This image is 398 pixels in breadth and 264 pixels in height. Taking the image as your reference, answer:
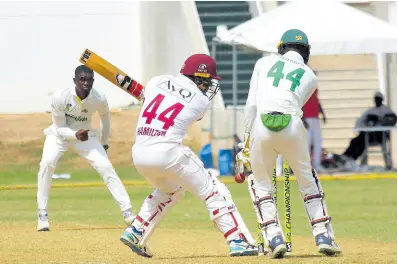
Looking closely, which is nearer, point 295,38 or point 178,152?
point 178,152

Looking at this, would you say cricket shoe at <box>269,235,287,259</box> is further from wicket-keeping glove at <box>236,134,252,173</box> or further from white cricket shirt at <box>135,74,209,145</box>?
white cricket shirt at <box>135,74,209,145</box>

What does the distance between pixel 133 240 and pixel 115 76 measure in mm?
1840

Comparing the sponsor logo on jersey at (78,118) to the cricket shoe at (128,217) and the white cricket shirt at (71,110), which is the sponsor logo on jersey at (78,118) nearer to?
the white cricket shirt at (71,110)

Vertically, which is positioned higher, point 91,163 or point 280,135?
point 280,135

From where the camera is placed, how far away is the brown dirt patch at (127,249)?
32.4 feet

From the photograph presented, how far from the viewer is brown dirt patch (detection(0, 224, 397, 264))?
9.88 metres

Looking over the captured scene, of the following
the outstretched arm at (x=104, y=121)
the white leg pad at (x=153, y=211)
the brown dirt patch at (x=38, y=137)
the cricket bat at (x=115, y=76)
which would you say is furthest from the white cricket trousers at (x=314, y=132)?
the white leg pad at (x=153, y=211)

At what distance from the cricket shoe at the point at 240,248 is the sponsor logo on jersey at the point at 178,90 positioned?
1.15m

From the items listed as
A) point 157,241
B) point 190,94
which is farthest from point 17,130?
point 190,94

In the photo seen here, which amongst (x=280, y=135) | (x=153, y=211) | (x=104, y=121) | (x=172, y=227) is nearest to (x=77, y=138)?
(x=104, y=121)

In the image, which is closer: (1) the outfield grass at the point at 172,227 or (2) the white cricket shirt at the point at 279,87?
(2) the white cricket shirt at the point at 279,87

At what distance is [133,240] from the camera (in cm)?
1011

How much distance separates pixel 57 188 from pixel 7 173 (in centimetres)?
312

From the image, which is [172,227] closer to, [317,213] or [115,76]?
[115,76]
